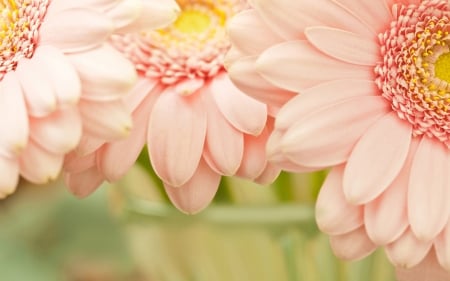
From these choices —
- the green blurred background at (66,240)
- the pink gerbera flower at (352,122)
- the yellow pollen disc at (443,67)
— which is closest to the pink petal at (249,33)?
the pink gerbera flower at (352,122)

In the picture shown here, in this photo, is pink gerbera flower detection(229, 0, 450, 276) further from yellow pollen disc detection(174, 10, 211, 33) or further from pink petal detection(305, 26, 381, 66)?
yellow pollen disc detection(174, 10, 211, 33)

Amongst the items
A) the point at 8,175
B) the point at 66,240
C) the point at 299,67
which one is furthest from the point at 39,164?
the point at 66,240

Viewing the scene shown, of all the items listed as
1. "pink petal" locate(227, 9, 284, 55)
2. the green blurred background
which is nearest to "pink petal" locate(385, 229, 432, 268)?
"pink petal" locate(227, 9, 284, 55)

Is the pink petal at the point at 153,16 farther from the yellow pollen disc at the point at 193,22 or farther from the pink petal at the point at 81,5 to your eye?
the yellow pollen disc at the point at 193,22

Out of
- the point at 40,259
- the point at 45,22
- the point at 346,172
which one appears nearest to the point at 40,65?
the point at 45,22

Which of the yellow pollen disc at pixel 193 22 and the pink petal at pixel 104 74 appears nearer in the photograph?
the pink petal at pixel 104 74
